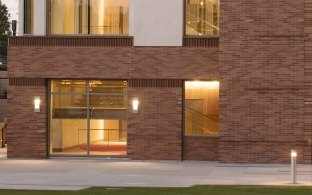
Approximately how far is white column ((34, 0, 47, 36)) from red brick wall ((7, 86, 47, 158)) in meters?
Result: 2.10

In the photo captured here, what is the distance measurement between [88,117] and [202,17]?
5.58 metres

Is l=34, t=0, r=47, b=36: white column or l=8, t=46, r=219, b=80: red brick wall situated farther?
l=34, t=0, r=47, b=36: white column

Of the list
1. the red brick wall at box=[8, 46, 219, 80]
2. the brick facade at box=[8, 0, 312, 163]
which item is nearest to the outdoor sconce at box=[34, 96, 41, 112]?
the red brick wall at box=[8, 46, 219, 80]

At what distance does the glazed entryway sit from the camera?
3122 cm

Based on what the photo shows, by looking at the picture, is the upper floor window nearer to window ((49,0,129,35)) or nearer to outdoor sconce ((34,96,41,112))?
window ((49,0,129,35))

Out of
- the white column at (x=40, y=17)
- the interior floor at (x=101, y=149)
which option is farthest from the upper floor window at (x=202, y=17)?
the white column at (x=40, y=17)

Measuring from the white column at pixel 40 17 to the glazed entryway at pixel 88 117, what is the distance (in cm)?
195

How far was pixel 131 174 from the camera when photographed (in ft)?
83.3

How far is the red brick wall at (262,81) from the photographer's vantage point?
28422mm

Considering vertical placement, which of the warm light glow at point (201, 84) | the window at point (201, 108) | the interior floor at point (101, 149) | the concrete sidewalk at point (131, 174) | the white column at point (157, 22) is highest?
the white column at point (157, 22)

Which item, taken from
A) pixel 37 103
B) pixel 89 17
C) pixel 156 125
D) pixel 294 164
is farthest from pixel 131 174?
pixel 89 17

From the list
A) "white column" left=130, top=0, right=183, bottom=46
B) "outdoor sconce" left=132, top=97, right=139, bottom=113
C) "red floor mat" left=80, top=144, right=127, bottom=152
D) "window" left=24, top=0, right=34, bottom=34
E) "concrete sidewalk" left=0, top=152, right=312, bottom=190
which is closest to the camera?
"concrete sidewalk" left=0, top=152, right=312, bottom=190

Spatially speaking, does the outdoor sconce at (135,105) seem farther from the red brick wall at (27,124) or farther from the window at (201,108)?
the red brick wall at (27,124)

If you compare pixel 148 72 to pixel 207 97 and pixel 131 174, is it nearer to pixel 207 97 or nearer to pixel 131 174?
pixel 207 97
